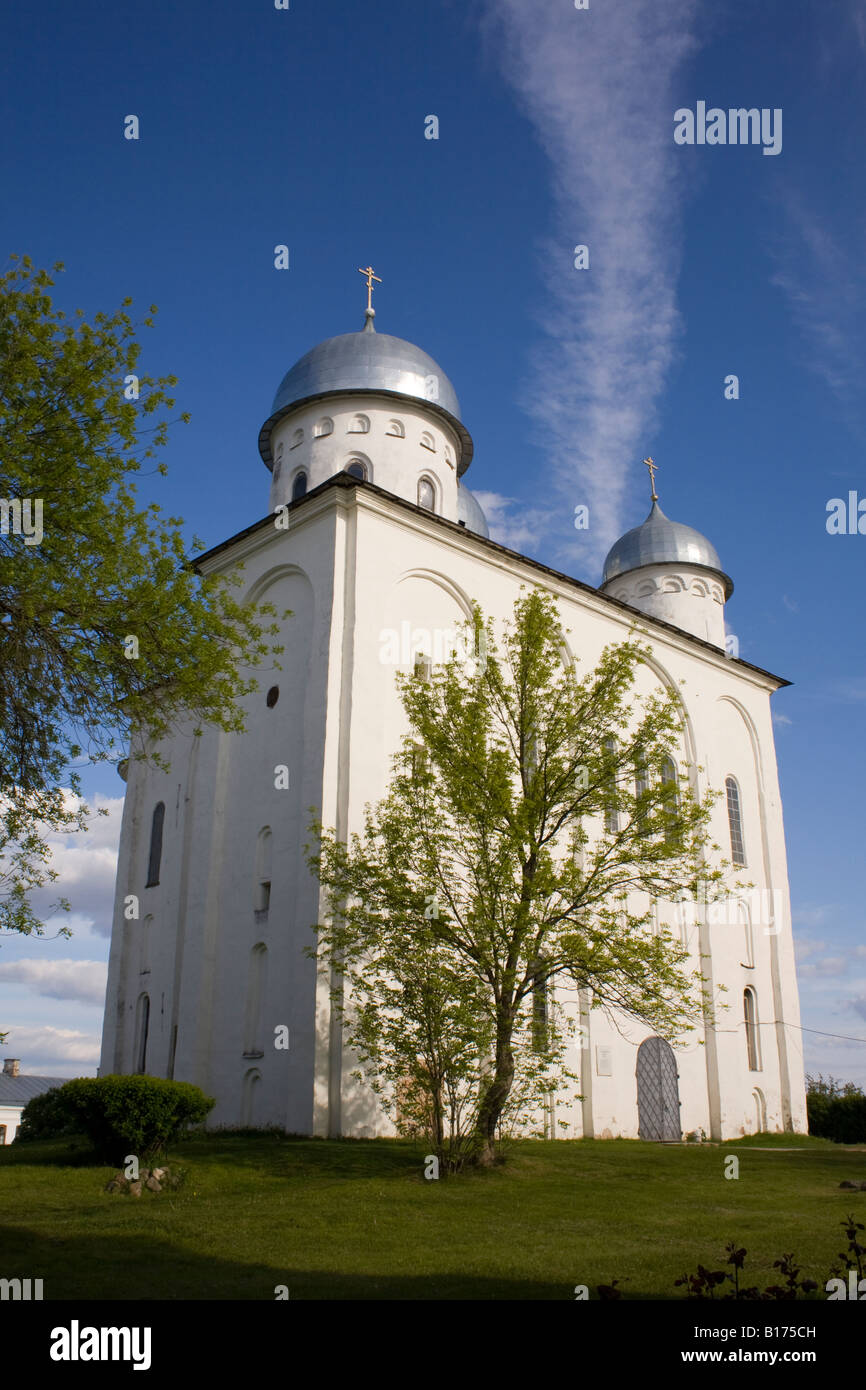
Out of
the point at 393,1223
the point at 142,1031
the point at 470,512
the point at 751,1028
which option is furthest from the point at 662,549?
the point at 393,1223

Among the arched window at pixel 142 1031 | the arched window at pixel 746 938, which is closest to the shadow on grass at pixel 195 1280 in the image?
the arched window at pixel 142 1031

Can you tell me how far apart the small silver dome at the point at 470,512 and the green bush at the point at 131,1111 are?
59.7ft

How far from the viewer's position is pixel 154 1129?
12.3 metres

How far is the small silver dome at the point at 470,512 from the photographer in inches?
1113

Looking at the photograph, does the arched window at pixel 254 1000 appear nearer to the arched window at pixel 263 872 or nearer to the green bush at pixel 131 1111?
the arched window at pixel 263 872

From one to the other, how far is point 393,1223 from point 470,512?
21.3m

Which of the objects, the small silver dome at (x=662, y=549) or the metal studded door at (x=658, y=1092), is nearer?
the metal studded door at (x=658, y=1092)

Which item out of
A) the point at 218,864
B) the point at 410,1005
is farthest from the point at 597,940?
the point at 218,864

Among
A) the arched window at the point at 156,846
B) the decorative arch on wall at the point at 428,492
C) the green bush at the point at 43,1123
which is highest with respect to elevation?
the decorative arch on wall at the point at 428,492

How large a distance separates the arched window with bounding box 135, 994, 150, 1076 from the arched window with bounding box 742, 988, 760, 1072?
43.1 ft
